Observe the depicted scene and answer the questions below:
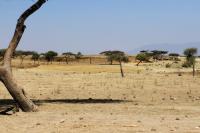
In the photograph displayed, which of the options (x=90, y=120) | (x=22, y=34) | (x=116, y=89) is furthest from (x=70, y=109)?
(x=116, y=89)

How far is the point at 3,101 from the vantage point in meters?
22.9

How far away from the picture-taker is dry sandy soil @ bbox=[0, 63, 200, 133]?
14.1 m

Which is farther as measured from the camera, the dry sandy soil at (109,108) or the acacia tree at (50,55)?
the acacia tree at (50,55)

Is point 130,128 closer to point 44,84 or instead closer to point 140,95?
point 140,95

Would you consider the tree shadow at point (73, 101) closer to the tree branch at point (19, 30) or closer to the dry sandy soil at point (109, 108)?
the dry sandy soil at point (109, 108)

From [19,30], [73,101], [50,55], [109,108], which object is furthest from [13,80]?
[50,55]

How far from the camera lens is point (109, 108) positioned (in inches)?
781

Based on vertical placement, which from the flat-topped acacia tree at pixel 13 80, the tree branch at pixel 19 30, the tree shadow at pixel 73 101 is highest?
the tree branch at pixel 19 30

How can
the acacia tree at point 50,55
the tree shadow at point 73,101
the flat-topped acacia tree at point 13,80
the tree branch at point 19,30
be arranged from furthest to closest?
the acacia tree at point 50,55 → the tree shadow at point 73,101 → the tree branch at point 19,30 → the flat-topped acacia tree at point 13,80

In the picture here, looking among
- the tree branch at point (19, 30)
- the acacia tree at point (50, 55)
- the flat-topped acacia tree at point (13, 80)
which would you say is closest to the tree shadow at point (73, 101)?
the flat-topped acacia tree at point (13, 80)

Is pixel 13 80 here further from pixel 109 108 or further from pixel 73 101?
pixel 73 101

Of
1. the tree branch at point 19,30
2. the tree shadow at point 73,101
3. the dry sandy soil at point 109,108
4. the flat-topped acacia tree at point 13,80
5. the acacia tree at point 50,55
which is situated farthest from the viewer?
the acacia tree at point 50,55

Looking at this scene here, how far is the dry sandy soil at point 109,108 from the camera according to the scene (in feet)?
46.4

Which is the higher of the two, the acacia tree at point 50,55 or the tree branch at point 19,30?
the tree branch at point 19,30
